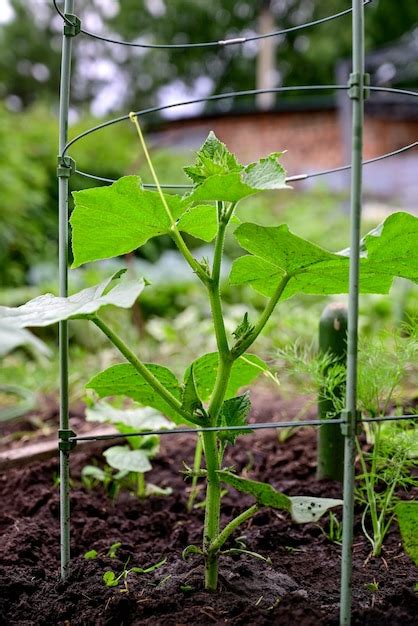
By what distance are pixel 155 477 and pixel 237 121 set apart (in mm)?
7588

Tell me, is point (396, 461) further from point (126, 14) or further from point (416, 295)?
point (126, 14)

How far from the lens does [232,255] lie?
18.6ft

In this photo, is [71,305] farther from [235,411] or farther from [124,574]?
[124,574]

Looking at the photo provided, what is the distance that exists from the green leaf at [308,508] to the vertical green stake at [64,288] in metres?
0.40

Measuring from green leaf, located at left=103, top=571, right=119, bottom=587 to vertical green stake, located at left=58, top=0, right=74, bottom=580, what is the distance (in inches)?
3.0

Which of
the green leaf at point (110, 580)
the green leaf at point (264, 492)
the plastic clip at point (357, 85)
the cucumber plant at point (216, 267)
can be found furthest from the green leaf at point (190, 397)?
the plastic clip at point (357, 85)

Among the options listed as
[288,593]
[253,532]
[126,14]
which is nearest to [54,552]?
[253,532]

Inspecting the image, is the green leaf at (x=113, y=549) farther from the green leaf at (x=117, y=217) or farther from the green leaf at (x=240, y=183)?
the green leaf at (x=240, y=183)

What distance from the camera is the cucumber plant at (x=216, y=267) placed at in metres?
0.90

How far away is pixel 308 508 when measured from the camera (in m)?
0.88

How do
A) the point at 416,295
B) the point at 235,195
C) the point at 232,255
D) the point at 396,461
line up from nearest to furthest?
the point at 235,195 < the point at 396,461 < the point at 416,295 < the point at 232,255

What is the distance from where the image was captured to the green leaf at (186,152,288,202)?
86 centimetres

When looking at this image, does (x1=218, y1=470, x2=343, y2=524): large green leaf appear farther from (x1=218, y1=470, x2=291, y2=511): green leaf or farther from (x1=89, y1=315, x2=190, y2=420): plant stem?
(x1=89, y1=315, x2=190, y2=420): plant stem

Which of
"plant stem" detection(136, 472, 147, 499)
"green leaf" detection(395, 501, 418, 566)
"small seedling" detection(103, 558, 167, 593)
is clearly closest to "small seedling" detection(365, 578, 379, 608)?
"green leaf" detection(395, 501, 418, 566)
